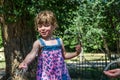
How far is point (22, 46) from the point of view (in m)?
9.97

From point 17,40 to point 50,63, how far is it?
5.98 m

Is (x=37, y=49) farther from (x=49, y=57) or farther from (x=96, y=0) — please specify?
(x=96, y=0)

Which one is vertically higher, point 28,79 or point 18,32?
point 18,32

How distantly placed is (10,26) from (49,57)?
5951 mm

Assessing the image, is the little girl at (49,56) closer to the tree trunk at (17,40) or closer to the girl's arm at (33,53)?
the girl's arm at (33,53)

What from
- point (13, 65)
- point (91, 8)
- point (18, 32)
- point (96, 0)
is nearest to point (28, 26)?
point (18, 32)

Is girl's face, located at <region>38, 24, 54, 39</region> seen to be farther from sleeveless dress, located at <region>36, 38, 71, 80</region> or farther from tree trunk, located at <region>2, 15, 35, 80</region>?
tree trunk, located at <region>2, 15, 35, 80</region>

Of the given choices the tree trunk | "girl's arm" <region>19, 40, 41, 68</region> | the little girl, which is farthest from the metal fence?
"girl's arm" <region>19, 40, 41, 68</region>

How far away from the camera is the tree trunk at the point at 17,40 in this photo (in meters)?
9.93

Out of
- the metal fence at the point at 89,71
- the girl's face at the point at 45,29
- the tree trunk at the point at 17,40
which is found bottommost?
the metal fence at the point at 89,71

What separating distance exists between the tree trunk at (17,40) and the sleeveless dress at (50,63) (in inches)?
226

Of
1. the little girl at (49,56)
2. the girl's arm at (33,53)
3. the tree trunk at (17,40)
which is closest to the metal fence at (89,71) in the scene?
the tree trunk at (17,40)

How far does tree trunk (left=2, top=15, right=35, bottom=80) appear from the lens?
9.93 metres

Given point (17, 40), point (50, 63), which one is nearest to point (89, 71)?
point (17, 40)
